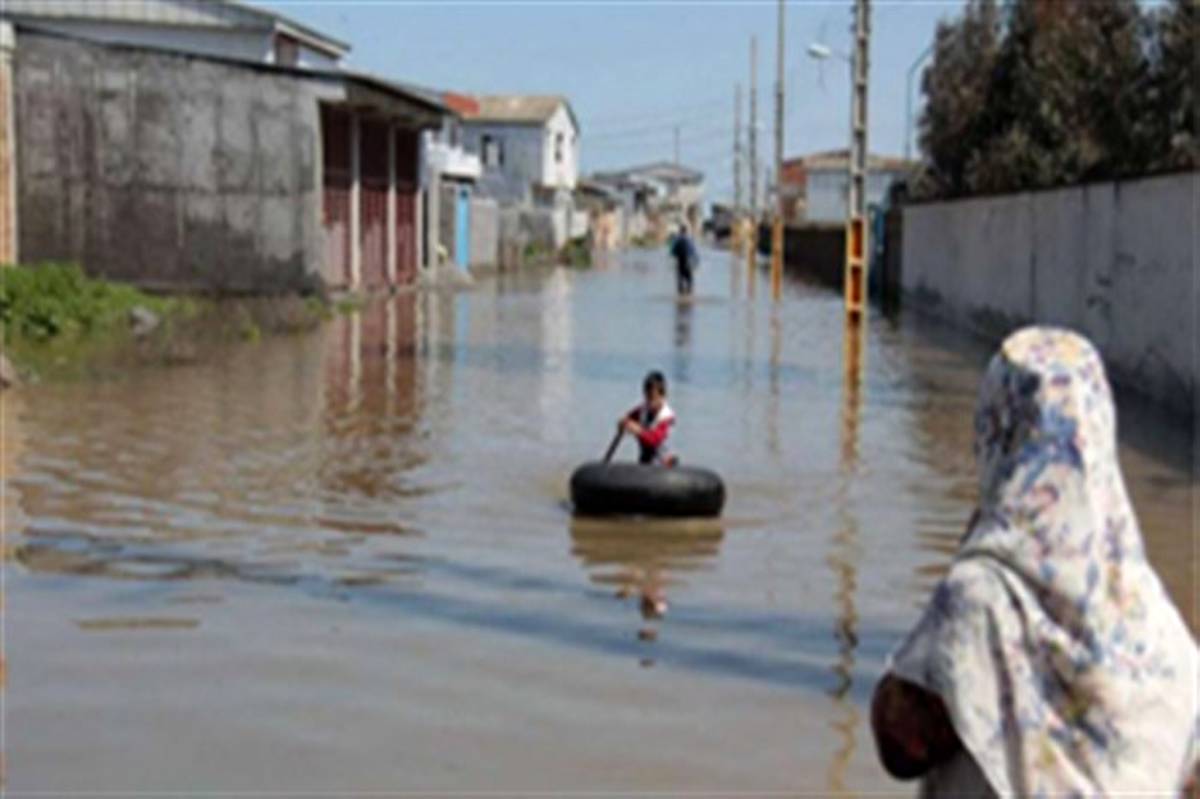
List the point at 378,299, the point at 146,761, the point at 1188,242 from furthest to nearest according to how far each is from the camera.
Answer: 1. the point at 378,299
2. the point at 1188,242
3. the point at 146,761

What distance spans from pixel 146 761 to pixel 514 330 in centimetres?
2557

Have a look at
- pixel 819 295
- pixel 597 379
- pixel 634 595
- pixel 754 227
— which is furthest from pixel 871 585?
pixel 754 227

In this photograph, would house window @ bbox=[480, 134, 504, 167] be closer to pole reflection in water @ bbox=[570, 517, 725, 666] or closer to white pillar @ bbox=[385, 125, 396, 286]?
white pillar @ bbox=[385, 125, 396, 286]

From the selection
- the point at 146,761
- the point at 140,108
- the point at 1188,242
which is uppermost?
the point at 140,108

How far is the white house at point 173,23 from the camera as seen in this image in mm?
39281

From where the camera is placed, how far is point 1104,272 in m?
22.6

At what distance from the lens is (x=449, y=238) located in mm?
54938

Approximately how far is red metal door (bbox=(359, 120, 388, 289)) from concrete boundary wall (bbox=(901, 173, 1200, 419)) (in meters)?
13.6

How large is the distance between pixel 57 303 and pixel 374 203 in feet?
62.2

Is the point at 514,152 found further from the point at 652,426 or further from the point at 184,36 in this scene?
the point at 652,426

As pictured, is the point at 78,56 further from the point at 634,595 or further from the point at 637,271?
the point at 637,271

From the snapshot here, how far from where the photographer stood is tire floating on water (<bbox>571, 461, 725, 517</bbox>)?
40.1 feet

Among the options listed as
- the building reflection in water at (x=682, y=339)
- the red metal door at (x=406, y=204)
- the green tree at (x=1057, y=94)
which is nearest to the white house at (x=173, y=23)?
the red metal door at (x=406, y=204)

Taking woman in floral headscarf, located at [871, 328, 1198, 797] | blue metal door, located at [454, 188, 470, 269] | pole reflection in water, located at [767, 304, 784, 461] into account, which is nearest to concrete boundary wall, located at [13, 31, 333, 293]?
pole reflection in water, located at [767, 304, 784, 461]
